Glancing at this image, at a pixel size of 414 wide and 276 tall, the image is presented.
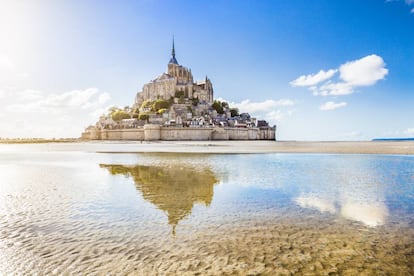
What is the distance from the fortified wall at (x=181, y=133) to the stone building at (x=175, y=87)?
67.8ft

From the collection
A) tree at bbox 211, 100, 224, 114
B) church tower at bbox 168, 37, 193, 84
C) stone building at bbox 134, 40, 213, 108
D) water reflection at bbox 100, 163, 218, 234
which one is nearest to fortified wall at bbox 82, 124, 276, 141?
tree at bbox 211, 100, 224, 114

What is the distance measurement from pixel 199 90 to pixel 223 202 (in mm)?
82460

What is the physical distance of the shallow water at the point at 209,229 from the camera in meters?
3.28

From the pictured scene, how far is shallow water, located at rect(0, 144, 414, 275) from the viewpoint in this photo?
3277 millimetres

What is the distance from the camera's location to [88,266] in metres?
3.21

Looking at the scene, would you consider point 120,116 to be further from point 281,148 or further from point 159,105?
point 281,148

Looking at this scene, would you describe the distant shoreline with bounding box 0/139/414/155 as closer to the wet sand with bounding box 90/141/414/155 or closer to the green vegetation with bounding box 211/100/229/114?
the wet sand with bounding box 90/141/414/155

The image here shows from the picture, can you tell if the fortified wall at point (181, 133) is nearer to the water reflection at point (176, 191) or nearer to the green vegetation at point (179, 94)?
the green vegetation at point (179, 94)

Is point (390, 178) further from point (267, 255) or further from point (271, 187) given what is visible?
point (267, 255)

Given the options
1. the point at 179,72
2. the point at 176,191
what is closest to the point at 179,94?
the point at 179,72

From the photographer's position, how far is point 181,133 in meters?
64.2

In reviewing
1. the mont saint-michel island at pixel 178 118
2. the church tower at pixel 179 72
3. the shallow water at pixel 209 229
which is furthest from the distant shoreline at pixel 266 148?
the church tower at pixel 179 72

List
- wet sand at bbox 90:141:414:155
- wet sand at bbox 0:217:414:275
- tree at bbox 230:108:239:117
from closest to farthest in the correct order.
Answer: wet sand at bbox 0:217:414:275 → wet sand at bbox 90:141:414:155 → tree at bbox 230:108:239:117

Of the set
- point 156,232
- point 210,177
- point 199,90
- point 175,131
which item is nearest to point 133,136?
point 175,131
